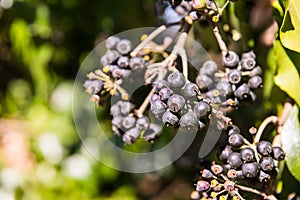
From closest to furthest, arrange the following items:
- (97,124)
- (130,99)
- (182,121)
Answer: (182,121), (130,99), (97,124)

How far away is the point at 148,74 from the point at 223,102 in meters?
0.19

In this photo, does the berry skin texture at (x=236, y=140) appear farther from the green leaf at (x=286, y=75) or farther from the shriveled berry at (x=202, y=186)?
the green leaf at (x=286, y=75)

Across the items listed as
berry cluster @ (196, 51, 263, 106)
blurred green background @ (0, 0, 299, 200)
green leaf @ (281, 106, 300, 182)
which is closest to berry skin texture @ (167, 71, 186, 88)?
berry cluster @ (196, 51, 263, 106)

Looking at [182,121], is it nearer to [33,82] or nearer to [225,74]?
[225,74]

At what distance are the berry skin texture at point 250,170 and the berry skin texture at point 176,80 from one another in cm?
23

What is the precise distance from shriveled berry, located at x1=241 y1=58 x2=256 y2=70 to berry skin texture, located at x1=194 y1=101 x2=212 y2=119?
23 centimetres

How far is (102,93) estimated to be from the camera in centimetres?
153

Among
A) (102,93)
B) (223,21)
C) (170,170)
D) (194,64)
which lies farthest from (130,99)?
(170,170)

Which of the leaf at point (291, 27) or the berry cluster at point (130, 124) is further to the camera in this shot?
the berry cluster at point (130, 124)

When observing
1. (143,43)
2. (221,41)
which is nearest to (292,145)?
(221,41)

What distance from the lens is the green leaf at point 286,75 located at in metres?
1.50

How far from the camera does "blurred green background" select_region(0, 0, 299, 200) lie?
239 centimetres

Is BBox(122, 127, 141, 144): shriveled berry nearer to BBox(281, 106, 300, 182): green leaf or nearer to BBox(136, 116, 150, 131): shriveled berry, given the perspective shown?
BBox(136, 116, 150, 131): shriveled berry

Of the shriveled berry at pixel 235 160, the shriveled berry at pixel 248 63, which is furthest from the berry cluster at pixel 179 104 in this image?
the shriveled berry at pixel 248 63
